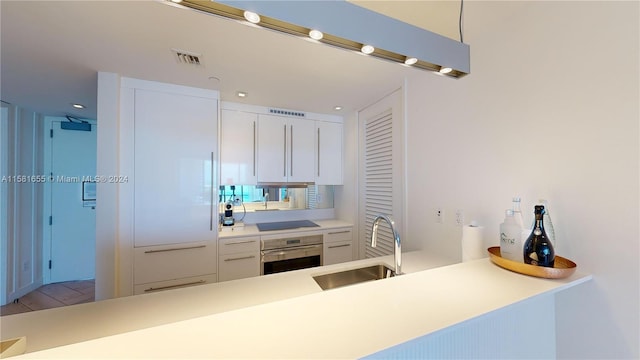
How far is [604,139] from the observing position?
898 mm

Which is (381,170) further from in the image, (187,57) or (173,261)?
(173,261)

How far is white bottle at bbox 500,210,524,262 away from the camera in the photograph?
1.01m

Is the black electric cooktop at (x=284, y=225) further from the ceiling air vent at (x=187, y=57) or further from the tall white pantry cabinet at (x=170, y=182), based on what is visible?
the ceiling air vent at (x=187, y=57)

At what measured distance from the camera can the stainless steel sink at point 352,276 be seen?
1.28 metres

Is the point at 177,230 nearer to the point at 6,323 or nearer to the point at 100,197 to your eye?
the point at 100,197

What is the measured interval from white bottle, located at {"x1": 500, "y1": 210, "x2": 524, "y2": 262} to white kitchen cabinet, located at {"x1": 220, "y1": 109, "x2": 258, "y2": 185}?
227cm

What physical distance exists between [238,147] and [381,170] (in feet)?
5.22

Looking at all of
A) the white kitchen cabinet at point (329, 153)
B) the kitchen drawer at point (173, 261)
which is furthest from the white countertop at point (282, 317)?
the white kitchen cabinet at point (329, 153)

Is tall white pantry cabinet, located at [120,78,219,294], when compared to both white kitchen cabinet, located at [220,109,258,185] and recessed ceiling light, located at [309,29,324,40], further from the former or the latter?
recessed ceiling light, located at [309,29,324,40]

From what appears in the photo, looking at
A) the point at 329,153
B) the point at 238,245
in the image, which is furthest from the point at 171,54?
the point at 329,153

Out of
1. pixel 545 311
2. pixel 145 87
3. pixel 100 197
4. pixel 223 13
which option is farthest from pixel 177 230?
pixel 545 311

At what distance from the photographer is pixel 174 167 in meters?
2.09

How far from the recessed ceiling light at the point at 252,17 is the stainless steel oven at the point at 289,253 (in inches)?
80.8

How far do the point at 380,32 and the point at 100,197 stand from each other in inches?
91.2
